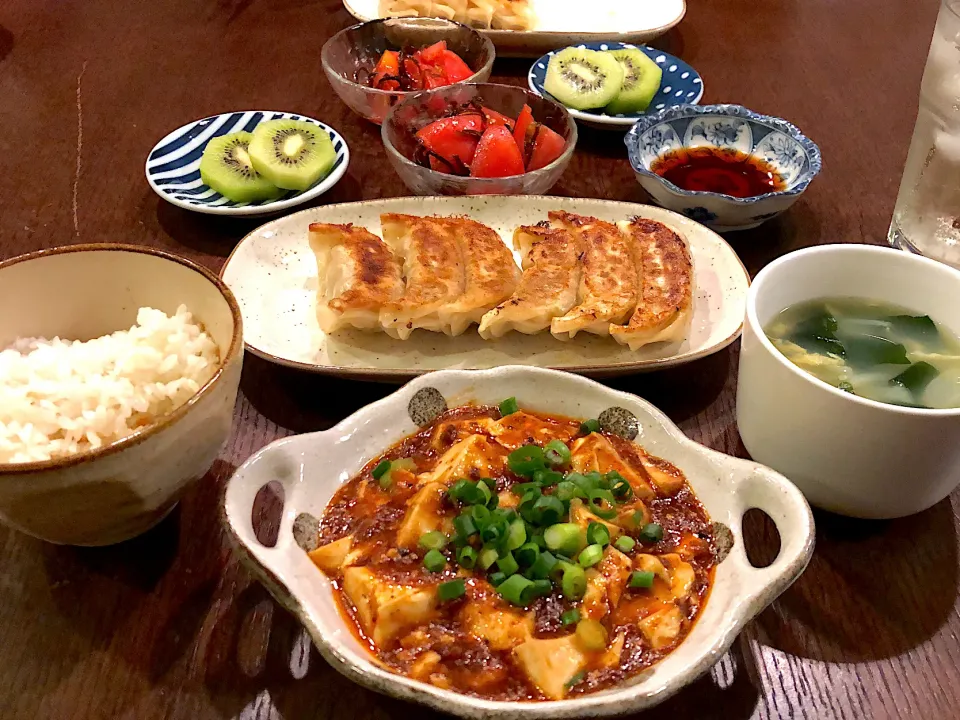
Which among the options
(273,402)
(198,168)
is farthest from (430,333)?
(198,168)

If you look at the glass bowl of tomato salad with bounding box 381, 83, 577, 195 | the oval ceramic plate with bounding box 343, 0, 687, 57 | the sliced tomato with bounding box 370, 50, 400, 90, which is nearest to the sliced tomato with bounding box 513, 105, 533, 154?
the glass bowl of tomato salad with bounding box 381, 83, 577, 195

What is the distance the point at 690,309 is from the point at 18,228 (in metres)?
2.08

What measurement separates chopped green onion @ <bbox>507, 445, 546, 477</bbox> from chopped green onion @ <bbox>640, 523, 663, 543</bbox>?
22 cm

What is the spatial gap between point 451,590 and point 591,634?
23 cm

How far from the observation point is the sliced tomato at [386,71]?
2848 millimetres

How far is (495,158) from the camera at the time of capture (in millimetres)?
2408

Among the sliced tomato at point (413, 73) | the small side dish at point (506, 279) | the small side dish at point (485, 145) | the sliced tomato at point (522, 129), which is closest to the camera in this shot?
the small side dish at point (506, 279)

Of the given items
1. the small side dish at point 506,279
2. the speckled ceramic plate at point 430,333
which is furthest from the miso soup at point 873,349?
the small side dish at point 506,279

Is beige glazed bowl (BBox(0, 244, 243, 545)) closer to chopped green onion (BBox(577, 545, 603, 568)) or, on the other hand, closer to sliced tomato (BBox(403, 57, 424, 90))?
chopped green onion (BBox(577, 545, 603, 568))

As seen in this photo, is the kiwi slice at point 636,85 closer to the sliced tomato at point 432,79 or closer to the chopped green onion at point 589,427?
the sliced tomato at point 432,79

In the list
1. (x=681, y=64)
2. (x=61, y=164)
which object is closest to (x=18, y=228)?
(x=61, y=164)

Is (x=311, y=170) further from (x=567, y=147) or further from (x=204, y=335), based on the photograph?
(x=204, y=335)

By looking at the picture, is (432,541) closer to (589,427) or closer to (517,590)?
(517,590)

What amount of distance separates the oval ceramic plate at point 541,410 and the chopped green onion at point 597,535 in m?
0.20
